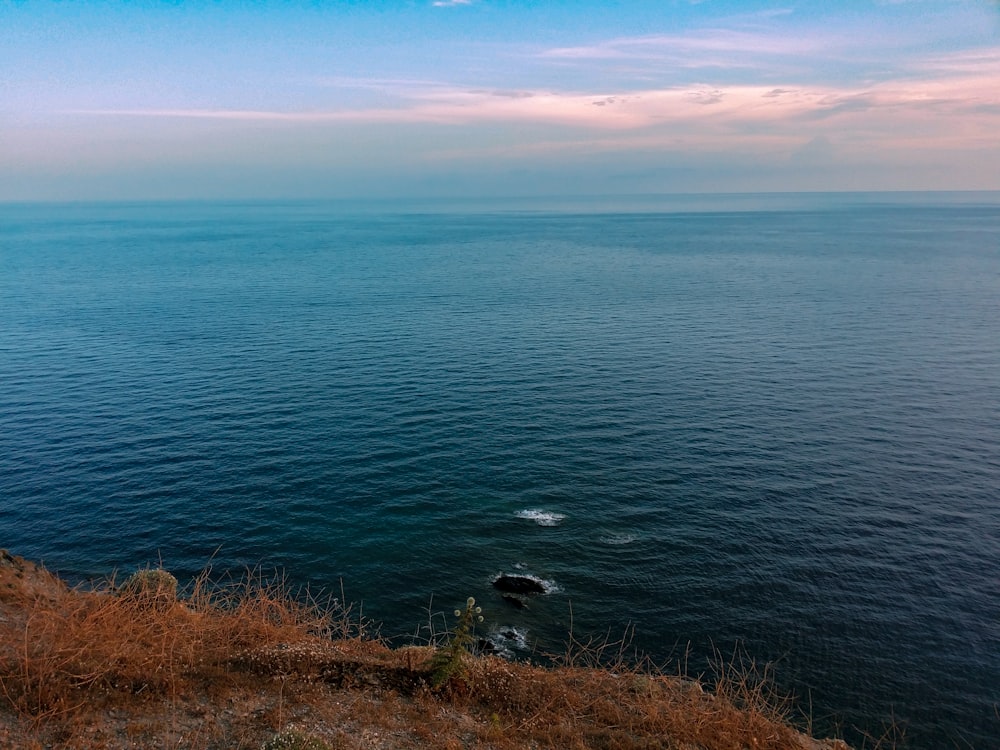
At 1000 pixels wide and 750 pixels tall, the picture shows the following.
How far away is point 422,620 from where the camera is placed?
1917 inches

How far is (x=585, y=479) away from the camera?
221 feet

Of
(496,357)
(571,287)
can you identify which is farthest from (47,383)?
(571,287)

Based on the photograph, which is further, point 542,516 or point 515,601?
point 542,516

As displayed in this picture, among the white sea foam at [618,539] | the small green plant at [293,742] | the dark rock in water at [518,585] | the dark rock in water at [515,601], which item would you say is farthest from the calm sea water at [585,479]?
the small green plant at [293,742]

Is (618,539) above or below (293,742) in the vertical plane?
below

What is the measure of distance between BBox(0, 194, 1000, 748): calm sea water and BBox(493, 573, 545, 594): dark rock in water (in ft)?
3.49

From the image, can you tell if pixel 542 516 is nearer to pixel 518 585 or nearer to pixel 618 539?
pixel 618 539

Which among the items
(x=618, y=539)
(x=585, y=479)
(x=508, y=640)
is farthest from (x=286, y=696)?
(x=585, y=479)

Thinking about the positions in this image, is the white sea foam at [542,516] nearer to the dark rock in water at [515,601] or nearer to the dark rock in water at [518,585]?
the dark rock in water at [518,585]

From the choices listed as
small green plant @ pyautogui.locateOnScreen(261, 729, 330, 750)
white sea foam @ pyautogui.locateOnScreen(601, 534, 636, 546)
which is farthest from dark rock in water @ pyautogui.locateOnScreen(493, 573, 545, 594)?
small green plant @ pyautogui.locateOnScreen(261, 729, 330, 750)

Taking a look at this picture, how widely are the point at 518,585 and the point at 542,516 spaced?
33.5 feet

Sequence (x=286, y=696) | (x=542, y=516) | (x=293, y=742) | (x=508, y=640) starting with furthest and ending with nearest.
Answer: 1. (x=542, y=516)
2. (x=508, y=640)
3. (x=286, y=696)
4. (x=293, y=742)

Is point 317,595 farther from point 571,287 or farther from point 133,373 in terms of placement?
point 571,287

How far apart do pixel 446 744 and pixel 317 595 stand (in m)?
29.4
